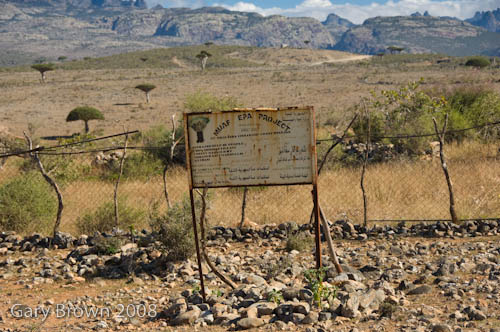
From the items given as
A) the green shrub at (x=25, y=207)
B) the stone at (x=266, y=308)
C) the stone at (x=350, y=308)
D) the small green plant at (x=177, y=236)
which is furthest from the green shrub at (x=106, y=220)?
the stone at (x=350, y=308)

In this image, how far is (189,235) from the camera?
7.03 metres

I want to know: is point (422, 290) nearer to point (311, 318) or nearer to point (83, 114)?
point (311, 318)

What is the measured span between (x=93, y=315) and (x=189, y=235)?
1.88 m

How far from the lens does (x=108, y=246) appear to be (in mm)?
7719

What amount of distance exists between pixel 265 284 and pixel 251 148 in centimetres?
181

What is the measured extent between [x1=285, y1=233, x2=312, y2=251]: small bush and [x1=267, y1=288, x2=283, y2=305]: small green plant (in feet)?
7.09

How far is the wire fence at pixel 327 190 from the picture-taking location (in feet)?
A: 30.1

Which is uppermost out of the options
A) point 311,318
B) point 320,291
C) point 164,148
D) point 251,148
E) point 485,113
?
point 251,148

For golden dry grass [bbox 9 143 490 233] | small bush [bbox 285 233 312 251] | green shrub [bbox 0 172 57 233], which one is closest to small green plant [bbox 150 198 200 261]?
golden dry grass [bbox 9 143 490 233]

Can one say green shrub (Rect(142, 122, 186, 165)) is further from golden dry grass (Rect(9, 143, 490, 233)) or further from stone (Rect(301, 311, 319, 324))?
stone (Rect(301, 311, 319, 324))

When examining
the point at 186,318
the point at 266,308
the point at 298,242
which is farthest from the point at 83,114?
the point at 266,308

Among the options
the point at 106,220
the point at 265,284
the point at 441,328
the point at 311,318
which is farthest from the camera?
the point at 106,220

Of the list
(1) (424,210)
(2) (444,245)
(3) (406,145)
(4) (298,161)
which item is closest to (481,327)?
(4) (298,161)

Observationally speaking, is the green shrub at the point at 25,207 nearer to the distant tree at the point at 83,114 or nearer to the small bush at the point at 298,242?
the small bush at the point at 298,242
